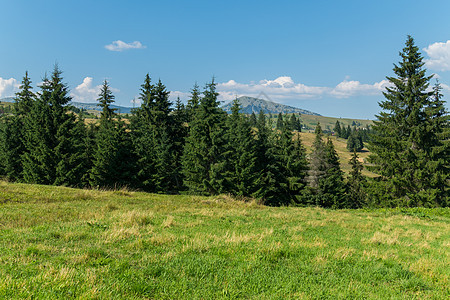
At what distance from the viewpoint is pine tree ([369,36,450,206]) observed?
29.8 m

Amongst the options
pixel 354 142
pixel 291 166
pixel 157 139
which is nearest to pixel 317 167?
pixel 291 166

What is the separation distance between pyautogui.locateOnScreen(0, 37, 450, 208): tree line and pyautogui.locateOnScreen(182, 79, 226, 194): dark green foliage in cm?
16

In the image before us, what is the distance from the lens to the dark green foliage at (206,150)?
36000mm

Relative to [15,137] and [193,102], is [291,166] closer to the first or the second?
[193,102]

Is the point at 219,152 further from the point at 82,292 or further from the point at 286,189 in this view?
the point at 82,292

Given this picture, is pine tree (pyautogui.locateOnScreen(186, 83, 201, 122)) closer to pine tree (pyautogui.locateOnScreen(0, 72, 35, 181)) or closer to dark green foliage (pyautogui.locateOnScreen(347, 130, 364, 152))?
pine tree (pyautogui.locateOnScreen(0, 72, 35, 181))

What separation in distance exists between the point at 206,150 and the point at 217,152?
5.91 ft

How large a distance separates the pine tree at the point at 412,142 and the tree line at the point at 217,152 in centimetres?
12

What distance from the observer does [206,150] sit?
37344mm

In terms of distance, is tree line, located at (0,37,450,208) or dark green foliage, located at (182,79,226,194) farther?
dark green foliage, located at (182,79,226,194)

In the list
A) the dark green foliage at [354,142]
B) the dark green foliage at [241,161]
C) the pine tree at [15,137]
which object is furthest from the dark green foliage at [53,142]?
the dark green foliage at [354,142]

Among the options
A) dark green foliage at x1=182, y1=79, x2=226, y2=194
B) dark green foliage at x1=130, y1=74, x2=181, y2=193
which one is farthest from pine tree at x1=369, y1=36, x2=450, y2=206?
dark green foliage at x1=130, y1=74, x2=181, y2=193

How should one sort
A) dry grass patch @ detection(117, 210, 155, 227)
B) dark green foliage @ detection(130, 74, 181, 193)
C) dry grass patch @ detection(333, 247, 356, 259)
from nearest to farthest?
dry grass patch @ detection(333, 247, 356, 259) < dry grass patch @ detection(117, 210, 155, 227) < dark green foliage @ detection(130, 74, 181, 193)

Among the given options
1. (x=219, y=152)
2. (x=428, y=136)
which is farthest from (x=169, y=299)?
(x=428, y=136)
